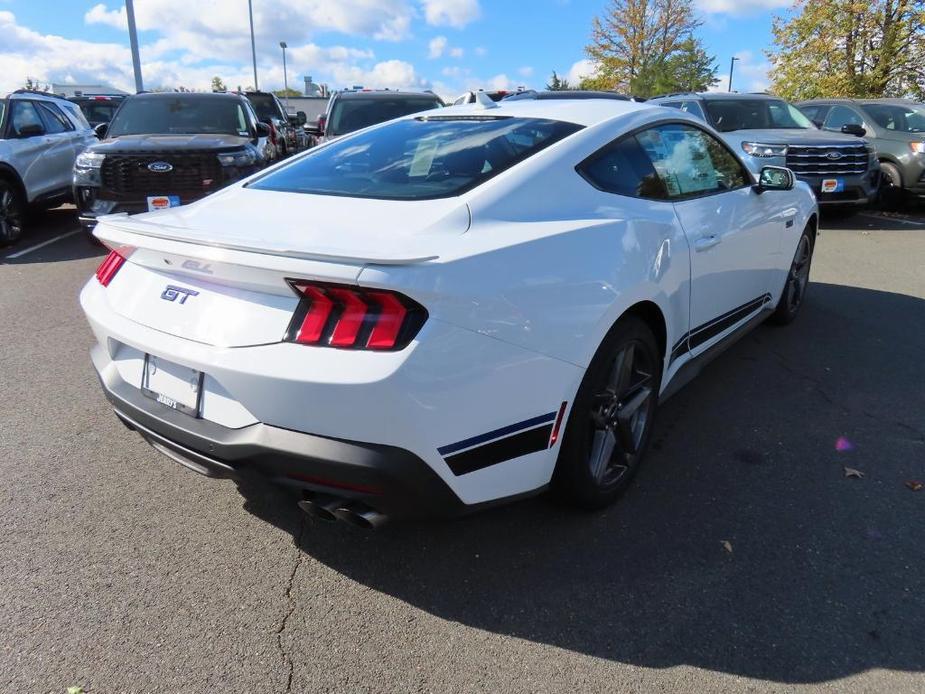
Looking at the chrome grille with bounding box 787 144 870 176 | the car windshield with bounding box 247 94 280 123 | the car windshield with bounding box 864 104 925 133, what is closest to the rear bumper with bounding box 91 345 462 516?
the chrome grille with bounding box 787 144 870 176

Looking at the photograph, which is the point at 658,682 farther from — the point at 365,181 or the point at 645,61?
the point at 645,61

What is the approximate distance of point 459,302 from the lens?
201 centimetres

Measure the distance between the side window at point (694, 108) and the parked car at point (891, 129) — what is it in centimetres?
251

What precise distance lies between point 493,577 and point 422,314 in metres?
1.09

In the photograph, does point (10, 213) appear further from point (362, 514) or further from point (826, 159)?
point (826, 159)

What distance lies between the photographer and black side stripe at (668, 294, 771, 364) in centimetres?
336

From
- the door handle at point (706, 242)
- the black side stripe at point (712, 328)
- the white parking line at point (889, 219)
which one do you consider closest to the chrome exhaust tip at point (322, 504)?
the black side stripe at point (712, 328)

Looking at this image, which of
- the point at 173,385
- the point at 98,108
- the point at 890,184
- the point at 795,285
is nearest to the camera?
the point at 173,385

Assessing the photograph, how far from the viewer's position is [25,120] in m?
9.20

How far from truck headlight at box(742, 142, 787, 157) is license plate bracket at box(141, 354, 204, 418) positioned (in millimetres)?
9295

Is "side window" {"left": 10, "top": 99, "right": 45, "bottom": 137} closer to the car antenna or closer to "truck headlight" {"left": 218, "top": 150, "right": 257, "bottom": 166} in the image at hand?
"truck headlight" {"left": 218, "top": 150, "right": 257, "bottom": 166}

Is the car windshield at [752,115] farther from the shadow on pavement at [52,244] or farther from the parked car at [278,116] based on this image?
the shadow on pavement at [52,244]

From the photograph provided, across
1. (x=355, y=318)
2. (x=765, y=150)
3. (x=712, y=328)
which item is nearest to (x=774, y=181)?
(x=712, y=328)

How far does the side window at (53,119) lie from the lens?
9685 millimetres
